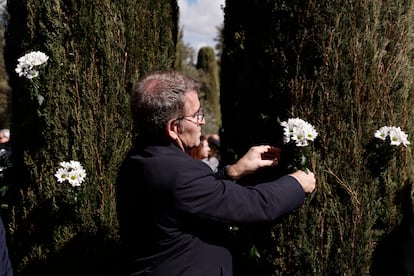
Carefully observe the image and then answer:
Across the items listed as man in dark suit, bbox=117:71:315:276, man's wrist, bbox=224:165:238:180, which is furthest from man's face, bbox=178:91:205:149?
man's wrist, bbox=224:165:238:180

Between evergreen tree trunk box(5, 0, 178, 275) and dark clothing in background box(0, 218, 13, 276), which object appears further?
evergreen tree trunk box(5, 0, 178, 275)

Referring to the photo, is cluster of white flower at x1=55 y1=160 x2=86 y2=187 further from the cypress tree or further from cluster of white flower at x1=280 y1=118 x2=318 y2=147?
the cypress tree

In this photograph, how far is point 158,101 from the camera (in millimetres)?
2051

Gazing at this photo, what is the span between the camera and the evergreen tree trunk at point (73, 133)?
11.1ft

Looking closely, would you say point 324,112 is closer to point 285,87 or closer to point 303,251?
point 285,87

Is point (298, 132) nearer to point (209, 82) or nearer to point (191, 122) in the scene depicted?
point (191, 122)

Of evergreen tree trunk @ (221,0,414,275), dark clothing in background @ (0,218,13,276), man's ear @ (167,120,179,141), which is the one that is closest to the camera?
man's ear @ (167,120,179,141)

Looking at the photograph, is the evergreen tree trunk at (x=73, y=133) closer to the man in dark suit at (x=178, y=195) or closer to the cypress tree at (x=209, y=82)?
the man in dark suit at (x=178, y=195)

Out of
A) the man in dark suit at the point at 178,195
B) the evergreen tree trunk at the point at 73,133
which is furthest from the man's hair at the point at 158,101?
the evergreen tree trunk at the point at 73,133

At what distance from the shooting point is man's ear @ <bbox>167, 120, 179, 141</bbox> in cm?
210

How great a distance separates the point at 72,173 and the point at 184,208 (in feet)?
5.05

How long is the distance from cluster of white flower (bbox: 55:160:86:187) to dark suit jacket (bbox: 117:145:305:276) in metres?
1.14

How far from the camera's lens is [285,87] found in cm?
269

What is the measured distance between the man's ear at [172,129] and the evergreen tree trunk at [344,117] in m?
0.75
